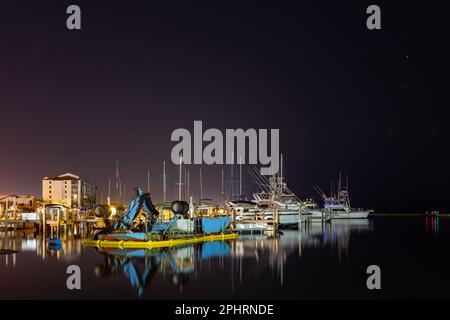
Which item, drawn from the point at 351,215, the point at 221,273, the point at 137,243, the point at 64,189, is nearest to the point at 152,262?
the point at 221,273

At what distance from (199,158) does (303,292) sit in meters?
32.5

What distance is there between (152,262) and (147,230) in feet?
35.7

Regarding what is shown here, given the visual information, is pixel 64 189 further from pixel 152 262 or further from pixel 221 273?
pixel 221 273

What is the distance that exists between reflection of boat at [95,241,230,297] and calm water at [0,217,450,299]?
5 centimetres

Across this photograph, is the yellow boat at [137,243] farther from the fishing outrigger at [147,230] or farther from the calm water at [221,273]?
the calm water at [221,273]

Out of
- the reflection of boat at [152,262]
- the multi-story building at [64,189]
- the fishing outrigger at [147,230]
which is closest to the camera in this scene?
the reflection of boat at [152,262]

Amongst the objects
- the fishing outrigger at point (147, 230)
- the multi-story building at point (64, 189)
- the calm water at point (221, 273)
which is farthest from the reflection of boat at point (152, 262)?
the multi-story building at point (64, 189)

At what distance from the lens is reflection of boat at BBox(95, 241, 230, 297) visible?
27.2 meters

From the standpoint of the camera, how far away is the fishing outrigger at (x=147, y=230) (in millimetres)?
41444

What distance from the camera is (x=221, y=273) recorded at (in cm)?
A: 2961

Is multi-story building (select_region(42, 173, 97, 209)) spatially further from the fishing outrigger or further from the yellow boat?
the yellow boat

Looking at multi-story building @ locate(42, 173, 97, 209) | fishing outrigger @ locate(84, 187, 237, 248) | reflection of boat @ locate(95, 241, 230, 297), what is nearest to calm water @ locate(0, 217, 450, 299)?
reflection of boat @ locate(95, 241, 230, 297)

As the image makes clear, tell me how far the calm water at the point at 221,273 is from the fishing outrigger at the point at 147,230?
199 centimetres
